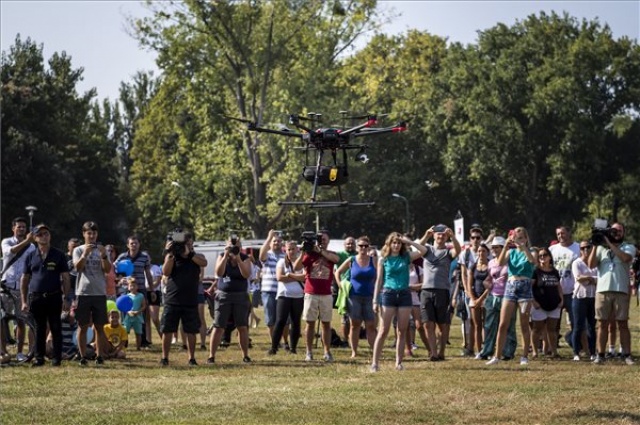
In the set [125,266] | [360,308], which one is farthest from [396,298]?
[125,266]

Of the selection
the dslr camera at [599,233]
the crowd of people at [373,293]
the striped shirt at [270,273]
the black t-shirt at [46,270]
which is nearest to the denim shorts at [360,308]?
the crowd of people at [373,293]

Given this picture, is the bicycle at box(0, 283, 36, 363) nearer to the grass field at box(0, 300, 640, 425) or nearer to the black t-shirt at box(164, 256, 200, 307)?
the grass field at box(0, 300, 640, 425)

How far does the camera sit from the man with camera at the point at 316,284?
20.0m

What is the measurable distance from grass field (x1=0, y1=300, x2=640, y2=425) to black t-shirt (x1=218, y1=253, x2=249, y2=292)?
107 cm

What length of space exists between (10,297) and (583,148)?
50.0 meters

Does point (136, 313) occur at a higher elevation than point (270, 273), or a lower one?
lower

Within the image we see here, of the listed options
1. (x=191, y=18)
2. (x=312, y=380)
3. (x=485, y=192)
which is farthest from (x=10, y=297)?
(x=485, y=192)

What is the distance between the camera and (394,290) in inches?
701

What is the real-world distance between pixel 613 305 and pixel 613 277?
424 millimetres

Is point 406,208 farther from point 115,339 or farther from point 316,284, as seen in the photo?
point 115,339

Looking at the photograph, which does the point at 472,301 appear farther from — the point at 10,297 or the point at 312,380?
the point at 10,297

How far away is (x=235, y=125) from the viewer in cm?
5944

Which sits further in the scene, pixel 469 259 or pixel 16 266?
pixel 469 259

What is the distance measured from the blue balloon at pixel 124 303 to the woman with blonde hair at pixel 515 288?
669cm
